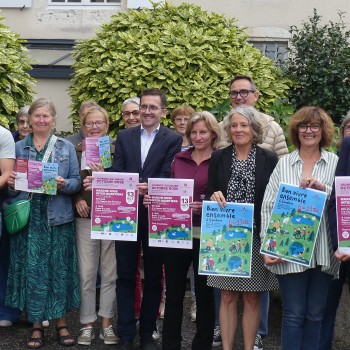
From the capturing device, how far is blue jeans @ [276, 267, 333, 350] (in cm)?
576

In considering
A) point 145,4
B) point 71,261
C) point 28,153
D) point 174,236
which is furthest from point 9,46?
point 145,4

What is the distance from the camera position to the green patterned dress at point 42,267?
23.1 ft

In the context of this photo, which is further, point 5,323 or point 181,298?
point 5,323

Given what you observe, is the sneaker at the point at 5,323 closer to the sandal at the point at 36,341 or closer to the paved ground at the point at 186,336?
the paved ground at the point at 186,336

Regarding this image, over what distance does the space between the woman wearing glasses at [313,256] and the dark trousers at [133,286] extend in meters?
1.27

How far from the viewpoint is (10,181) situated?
7055 mm

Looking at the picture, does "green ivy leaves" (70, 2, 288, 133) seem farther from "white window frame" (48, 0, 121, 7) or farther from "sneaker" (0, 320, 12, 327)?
"white window frame" (48, 0, 121, 7)

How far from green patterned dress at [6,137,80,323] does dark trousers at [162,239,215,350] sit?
3.28ft

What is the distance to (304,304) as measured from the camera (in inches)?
227

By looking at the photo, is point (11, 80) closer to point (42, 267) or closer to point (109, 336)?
point (42, 267)

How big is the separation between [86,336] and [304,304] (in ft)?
7.41

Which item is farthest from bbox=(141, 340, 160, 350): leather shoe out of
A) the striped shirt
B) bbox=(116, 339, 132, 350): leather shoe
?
the striped shirt

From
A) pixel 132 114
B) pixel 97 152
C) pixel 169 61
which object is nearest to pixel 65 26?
pixel 169 61

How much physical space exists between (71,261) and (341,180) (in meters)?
2.70
